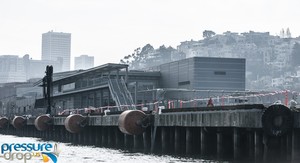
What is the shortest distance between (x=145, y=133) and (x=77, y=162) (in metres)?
12.6

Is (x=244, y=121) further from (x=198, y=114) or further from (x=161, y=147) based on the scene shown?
(x=161, y=147)

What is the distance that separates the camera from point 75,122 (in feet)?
242

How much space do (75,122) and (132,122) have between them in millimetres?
19368

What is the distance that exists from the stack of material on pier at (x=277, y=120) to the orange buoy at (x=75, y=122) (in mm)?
37777

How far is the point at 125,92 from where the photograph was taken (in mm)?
104438

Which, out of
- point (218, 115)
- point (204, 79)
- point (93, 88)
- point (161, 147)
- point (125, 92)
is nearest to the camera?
point (218, 115)

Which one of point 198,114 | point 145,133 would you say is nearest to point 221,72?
point 145,133

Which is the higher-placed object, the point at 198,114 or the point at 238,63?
the point at 238,63

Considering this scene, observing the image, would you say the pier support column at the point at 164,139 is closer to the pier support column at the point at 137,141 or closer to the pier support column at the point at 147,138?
the pier support column at the point at 147,138

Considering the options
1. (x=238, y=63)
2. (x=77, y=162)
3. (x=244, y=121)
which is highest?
(x=238, y=63)

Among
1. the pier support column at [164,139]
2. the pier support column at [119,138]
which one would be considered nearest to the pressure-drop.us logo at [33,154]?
the pier support column at [164,139]

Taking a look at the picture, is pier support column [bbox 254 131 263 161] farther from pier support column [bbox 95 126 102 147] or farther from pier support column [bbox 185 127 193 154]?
pier support column [bbox 95 126 102 147]

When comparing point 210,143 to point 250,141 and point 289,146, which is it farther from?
point 289,146

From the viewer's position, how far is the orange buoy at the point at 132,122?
182 ft
